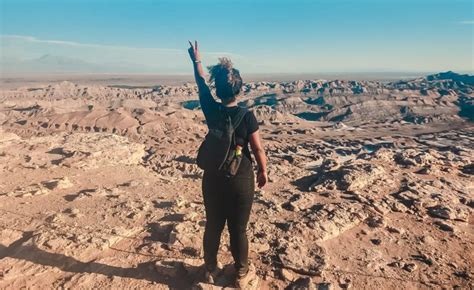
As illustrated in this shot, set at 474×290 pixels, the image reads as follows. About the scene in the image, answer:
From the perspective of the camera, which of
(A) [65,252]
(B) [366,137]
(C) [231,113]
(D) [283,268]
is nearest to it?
(C) [231,113]

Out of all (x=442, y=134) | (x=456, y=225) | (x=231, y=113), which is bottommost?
(x=442, y=134)

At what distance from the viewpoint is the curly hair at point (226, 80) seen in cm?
302

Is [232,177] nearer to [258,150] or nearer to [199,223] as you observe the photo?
[258,150]

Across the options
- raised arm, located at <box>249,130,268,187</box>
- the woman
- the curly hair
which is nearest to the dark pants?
the woman

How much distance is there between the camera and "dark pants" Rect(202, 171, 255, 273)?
3066 millimetres

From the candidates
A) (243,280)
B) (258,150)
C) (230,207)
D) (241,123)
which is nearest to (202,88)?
(241,123)

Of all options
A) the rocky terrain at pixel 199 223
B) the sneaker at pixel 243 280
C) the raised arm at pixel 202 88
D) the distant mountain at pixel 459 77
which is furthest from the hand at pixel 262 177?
the distant mountain at pixel 459 77

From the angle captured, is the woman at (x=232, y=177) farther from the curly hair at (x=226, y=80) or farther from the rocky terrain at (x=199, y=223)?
the rocky terrain at (x=199, y=223)

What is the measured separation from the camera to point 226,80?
3020 millimetres

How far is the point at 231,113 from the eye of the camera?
119 inches

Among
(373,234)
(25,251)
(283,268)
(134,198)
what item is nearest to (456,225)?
(373,234)

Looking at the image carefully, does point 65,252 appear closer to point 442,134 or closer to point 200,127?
point 200,127

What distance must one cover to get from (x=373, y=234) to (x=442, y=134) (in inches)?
1282

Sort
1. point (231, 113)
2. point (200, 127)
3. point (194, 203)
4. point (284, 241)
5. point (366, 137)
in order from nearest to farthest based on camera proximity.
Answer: point (231, 113) < point (284, 241) < point (194, 203) < point (200, 127) < point (366, 137)
